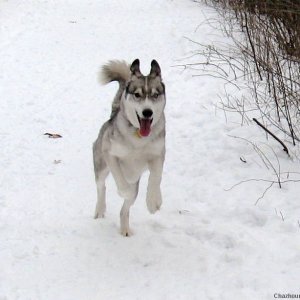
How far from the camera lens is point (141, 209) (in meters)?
4.07

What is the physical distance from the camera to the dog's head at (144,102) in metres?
3.17

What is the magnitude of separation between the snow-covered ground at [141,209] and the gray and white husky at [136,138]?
366mm

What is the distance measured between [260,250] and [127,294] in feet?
3.08

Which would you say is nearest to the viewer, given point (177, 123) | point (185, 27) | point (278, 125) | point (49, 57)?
point (278, 125)

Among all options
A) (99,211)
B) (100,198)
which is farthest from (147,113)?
(99,211)

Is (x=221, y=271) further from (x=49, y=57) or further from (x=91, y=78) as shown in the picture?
(x=49, y=57)

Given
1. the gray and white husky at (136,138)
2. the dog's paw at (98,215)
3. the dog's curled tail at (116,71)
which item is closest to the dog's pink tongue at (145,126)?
the gray and white husky at (136,138)

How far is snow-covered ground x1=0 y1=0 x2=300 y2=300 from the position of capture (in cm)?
301

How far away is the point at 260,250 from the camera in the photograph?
3.25m

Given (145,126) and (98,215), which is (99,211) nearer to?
(98,215)

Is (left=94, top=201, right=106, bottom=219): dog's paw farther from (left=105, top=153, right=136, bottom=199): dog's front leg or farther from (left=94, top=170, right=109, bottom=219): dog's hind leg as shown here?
(left=105, top=153, right=136, bottom=199): dog's front leg

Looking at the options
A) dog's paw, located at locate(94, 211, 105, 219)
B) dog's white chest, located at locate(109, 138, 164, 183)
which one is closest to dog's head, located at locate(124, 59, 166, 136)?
dog's white chest, located at locate(109, 138, 164, 183)

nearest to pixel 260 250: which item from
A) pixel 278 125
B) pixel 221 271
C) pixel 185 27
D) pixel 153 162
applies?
pixel 221 271

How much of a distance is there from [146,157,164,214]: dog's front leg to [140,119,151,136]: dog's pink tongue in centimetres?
27
